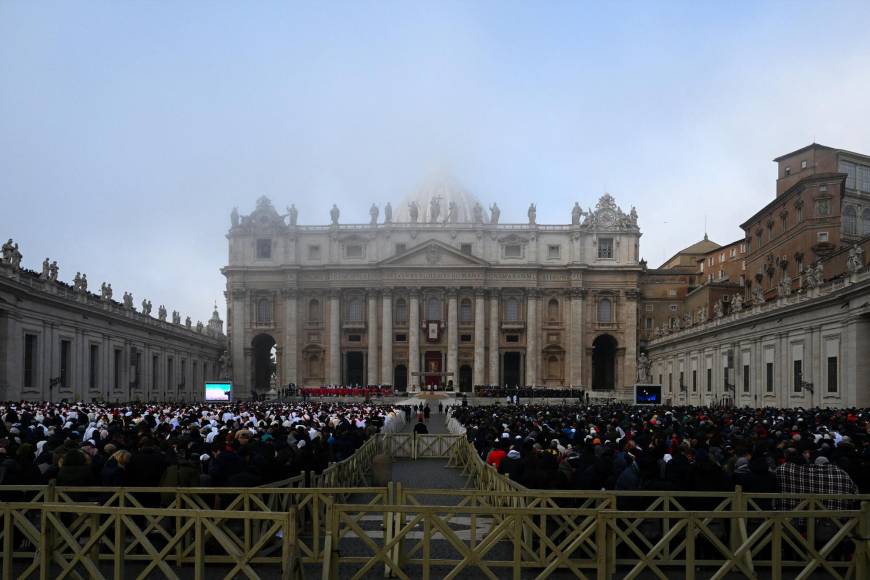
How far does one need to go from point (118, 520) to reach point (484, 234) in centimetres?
9001

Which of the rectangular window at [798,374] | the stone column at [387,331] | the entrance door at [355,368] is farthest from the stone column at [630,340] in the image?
the rectangular window at [798,374]

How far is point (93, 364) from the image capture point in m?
55.6

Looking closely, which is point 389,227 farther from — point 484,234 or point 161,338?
point 161,338

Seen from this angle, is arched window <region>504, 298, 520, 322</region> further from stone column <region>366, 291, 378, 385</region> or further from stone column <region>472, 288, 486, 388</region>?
stone column <region>366, 291, 378, 385</region>

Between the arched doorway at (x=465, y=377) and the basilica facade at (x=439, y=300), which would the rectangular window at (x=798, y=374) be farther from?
the arched doorway at (x=465, y=377)

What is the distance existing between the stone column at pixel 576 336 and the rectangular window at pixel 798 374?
4936cm

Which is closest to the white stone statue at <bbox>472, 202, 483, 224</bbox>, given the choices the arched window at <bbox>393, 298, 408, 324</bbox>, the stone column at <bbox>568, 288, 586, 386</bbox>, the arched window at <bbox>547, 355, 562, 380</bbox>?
the arched window at <bbox>393, 298, 408, 324</bbox>

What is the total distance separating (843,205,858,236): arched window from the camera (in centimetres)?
6022

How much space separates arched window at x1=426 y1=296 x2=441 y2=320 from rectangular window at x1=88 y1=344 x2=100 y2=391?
4686 cm

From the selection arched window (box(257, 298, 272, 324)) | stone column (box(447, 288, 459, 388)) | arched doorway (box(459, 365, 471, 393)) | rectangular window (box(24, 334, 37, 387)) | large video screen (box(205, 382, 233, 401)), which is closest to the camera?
rectangular window (box(24, 334, 37, 387))

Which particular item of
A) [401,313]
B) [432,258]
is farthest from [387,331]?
[432,258]

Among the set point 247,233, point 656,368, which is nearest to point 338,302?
point 247,233

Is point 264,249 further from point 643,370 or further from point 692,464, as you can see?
point 692,464

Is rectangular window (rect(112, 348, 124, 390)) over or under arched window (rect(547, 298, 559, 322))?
under
